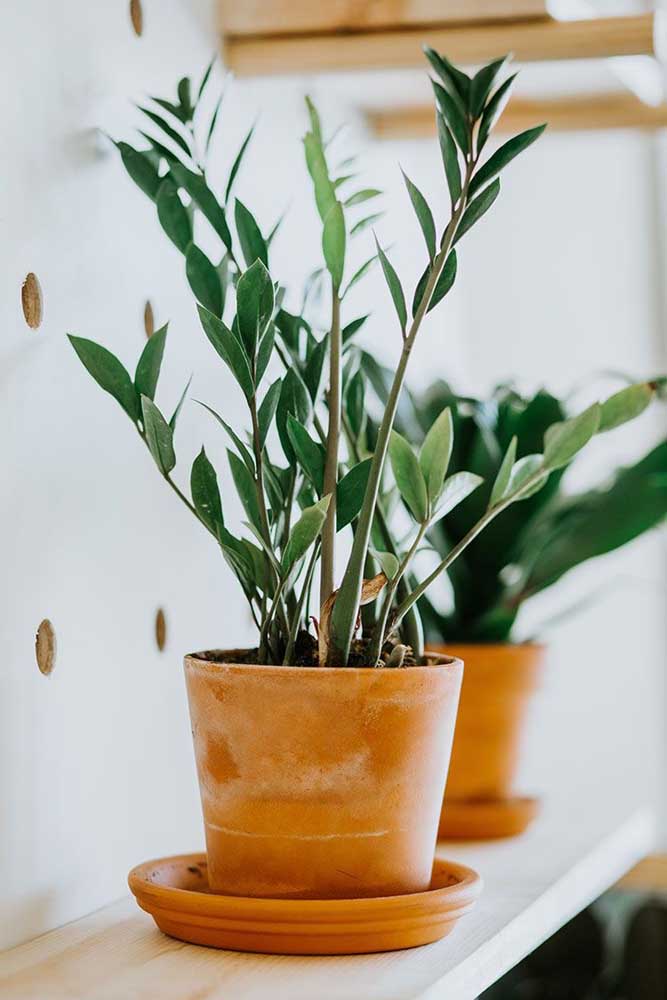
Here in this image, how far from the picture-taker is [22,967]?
63 centimetres

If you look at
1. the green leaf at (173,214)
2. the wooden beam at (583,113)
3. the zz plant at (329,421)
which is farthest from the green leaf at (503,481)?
the wooden beam at (583,113)

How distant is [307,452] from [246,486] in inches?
2.0

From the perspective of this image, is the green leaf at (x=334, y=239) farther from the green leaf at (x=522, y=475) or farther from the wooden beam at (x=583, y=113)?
the wooden beam at (x=583, y=113)

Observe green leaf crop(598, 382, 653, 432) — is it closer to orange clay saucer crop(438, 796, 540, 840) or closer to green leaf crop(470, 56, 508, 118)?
green leaf crop(470, 56, 508, 118)

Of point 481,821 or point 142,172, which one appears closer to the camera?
point 142,172

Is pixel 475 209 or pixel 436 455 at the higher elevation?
pixel 475 209

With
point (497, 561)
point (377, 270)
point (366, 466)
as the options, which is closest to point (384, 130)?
point (377, 270)

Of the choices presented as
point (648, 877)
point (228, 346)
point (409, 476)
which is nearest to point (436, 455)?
point (409, 476)

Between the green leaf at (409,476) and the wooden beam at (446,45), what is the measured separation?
0.35 m

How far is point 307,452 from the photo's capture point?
671mm

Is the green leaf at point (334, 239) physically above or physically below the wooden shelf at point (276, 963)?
above

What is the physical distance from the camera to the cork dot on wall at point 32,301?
27.3 inches

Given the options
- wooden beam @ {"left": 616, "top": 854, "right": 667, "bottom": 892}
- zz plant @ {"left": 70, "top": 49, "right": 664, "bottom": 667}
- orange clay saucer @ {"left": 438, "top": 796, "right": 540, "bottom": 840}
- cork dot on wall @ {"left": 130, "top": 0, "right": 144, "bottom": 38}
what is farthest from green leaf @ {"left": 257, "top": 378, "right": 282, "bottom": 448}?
wooden beam @ {"left": 616, "top": 854, "right": 667, "bottom": 892}

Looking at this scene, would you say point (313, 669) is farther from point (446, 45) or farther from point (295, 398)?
point (446, 45)
